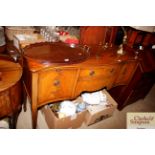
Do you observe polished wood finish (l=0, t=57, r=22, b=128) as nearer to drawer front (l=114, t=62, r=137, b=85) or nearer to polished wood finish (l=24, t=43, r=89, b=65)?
polished wood finish (l=24, t=43, r=89, b=65)

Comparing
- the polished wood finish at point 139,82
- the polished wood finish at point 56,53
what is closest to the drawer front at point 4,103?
the polished wood finish at point 56,53

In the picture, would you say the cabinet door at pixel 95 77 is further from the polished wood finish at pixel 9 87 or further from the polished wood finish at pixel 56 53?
the polished wood finish at pixel 9 87

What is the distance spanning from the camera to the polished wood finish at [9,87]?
4.20 ft

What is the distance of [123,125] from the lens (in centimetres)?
208

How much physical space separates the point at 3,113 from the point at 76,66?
68 cm

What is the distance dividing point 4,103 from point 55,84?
42 cm

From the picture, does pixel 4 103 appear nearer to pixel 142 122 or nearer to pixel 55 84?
pixel 55 84

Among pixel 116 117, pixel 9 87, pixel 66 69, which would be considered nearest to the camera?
pixel 9 87

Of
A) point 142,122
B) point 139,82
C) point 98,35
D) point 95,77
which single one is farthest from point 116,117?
point 98,35

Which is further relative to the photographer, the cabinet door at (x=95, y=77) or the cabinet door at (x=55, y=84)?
the cabinet door at (x=95, y=77)

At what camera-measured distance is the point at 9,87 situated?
1.27 metres

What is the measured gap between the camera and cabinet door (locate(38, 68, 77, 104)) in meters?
1.39
